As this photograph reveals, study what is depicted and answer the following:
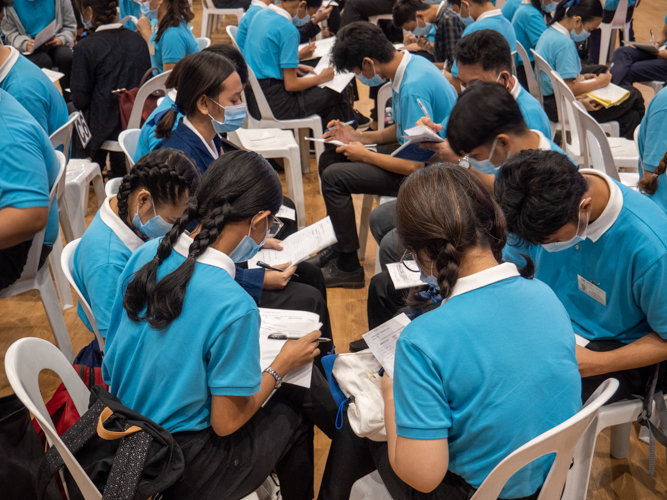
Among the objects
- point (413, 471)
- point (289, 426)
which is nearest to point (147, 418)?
point (289, 426)

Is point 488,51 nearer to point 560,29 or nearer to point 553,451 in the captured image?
point 560,29

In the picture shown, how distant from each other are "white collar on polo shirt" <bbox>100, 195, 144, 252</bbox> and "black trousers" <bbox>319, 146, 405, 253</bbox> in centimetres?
141

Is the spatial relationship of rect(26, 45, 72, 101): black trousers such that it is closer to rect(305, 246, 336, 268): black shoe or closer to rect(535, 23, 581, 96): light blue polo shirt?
rect(305, 246, 336, 268): black shoe

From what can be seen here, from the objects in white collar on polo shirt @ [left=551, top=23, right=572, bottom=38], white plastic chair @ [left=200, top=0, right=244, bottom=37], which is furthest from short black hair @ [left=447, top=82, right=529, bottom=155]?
white plastic chair @ [left=200, top=0, right=244, bottom=37]

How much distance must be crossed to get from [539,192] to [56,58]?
4.50 meters

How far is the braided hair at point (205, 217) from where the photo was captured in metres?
1.27

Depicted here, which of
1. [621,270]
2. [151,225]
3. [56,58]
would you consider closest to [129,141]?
[151,225]

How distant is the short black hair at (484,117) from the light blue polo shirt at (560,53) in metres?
1.96

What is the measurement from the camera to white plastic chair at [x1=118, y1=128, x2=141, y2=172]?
2.63m

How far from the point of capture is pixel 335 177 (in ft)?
9.74

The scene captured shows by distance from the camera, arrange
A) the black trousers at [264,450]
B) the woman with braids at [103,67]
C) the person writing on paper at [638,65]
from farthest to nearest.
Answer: the person writing on paper at [638,65], the woman with braids at [103,67], the black trousers at [264,450]

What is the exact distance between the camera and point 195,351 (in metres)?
1.26

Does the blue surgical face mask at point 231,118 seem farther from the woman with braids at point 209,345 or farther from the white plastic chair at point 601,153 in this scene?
the white plastic chair at point 601,153

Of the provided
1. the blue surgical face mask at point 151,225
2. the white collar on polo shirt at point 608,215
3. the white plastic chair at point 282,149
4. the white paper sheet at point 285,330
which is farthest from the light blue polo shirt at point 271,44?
the white collar on polo shirt at point 608,215
